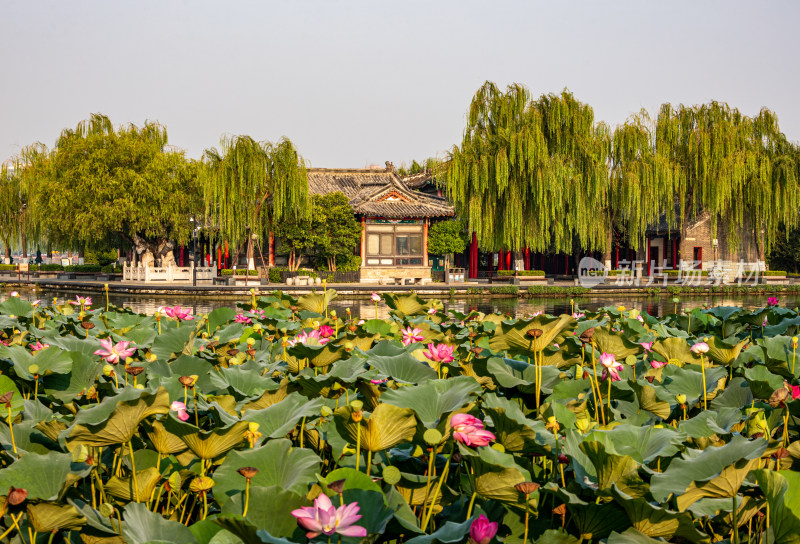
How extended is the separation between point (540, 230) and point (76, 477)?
20.8 m

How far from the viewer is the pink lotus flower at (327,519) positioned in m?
0.89

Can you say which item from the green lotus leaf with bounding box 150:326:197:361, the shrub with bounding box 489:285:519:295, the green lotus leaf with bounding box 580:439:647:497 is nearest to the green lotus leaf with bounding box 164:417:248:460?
the green lotus leaf with bounding box 580:439:647:497

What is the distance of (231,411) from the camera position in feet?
5.45

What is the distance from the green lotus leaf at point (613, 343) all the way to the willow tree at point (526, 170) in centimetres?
1884

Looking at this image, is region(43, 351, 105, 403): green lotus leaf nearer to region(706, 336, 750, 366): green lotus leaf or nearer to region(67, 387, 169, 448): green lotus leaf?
region(67, 387, 169, 448): green lotus leaf

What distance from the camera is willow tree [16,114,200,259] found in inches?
910

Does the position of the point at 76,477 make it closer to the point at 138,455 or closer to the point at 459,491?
the point at 138,455

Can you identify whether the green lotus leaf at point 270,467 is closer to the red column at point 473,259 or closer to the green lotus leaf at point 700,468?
the green lotus leaf at point 700,468

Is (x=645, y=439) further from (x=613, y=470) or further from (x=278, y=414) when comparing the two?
(x=278, y=414)

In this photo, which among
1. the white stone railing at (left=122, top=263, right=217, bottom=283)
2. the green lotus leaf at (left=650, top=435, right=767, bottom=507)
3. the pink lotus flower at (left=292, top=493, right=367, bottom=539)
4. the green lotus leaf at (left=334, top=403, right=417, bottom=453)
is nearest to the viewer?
the pink lotus flower at (left=292, top=493, right=367, bottom=539)

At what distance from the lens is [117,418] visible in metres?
1.26

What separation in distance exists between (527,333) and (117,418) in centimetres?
108

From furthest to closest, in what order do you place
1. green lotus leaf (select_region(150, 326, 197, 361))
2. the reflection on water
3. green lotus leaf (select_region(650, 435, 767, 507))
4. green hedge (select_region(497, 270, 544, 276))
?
green hedge (select_region(497, 270, 544, 276)) < the reflection on water < green lotus leaf (select_region(150, 326, 197, 361)) < green lotus leaf (select_region(650, 435, 767, 507))

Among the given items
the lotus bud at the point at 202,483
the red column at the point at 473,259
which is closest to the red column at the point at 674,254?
the red column at the point at 473,259
